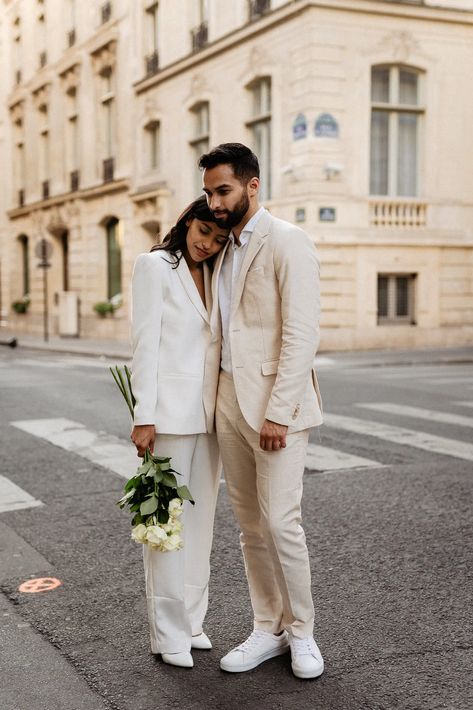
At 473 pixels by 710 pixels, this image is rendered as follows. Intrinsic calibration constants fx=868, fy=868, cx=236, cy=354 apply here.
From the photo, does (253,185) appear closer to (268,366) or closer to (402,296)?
(268,366)

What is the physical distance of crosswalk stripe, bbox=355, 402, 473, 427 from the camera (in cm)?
950

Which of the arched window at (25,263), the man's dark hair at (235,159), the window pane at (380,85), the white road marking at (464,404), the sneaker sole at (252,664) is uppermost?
the window pane at (380,85)

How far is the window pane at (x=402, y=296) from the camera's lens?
812 inches

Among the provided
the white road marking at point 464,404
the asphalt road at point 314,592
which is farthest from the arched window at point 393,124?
the asphalt road at point 314,592

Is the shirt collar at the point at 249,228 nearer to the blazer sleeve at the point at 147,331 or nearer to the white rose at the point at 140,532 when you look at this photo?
the blazer sleeve at the point at 147,331

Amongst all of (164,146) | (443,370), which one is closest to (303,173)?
(443,370)

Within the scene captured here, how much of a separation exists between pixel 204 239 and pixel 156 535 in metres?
1.17

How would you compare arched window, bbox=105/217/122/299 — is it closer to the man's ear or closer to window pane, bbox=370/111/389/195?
window pane, bbox=370/111/389/195

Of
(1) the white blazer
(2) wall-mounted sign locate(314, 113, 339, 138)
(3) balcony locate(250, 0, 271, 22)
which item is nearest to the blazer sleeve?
(1) the white blazer

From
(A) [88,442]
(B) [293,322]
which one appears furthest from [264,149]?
(B) [293,322]

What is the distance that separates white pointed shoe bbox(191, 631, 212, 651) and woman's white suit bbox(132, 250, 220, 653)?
80 mm

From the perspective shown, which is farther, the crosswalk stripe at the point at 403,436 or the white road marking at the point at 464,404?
the white road marking at the point at 464,404

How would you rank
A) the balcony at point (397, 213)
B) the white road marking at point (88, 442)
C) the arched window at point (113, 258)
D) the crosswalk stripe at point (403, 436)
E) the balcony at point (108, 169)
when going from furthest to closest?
1. the balcony at point (108, 169)
2. the arched window at point (113, 258)
3. the balcony at point (397, 213)
4. the crosswalk stripe at point (403, 436)
5. the white road marking at point (88, 442)

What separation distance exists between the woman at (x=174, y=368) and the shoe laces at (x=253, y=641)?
22 centimetres
